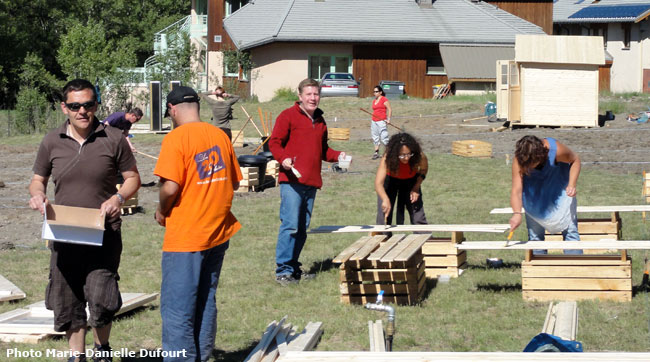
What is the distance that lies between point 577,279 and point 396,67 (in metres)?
37.0

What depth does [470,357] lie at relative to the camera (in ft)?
16.2

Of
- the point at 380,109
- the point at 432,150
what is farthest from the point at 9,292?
the point at 432,150

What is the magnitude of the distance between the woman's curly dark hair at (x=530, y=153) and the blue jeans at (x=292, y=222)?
85.8 inches

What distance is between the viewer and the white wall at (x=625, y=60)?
162ft

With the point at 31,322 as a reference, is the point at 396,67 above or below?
above

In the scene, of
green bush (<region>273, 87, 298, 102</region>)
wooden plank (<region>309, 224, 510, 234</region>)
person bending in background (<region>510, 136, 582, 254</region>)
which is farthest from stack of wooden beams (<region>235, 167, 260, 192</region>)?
green bush (<region>273, 87, 298, 102</region>)

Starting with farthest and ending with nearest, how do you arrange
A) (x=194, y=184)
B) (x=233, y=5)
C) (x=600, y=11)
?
(x=233, y=5) → (x=600, y=11) → (x=194, y=184)

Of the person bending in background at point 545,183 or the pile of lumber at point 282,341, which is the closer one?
the pile of lumber at point 282,341

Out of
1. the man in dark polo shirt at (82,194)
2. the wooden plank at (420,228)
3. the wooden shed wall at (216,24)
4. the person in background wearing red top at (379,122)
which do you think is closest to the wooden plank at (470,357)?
the man in dark polo shirt at (82,194)

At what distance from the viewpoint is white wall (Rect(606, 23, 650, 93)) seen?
4928cm

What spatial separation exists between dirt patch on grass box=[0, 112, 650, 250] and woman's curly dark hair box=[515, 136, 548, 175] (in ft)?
22.7

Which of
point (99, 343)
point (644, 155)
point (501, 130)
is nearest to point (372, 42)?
point (501, 130)

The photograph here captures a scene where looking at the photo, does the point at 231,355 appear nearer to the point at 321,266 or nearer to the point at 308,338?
the point at 308,338

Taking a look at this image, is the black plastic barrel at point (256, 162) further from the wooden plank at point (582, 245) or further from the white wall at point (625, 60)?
the white wall at point (625, 60)
